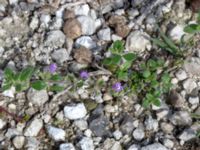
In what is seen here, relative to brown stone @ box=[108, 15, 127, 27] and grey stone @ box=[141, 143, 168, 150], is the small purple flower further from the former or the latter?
grey stone @ box=[141, 143, 168, 150]

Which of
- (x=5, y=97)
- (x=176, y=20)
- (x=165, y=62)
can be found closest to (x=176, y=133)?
(x=165, y=62)

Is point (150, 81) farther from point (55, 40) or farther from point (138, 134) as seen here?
point (55, 40)

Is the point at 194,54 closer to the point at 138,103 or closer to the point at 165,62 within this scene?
the point at 165,62

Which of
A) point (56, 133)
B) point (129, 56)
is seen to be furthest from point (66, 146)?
point (129, 56)

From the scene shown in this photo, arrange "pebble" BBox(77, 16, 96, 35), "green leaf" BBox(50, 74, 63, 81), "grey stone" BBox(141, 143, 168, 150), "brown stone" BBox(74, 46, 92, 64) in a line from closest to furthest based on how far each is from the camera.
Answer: "grey stone" BBox(141, 143, 168, 150) < "green leaf" BBox(50, 74, 63, 81) < "brown stone" BBox(74, 46, 92, 64) < "pebble" BBox(77, 16, 96, 35)

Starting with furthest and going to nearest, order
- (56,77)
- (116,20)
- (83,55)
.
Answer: (116,20) < (83,55) < (56,77)

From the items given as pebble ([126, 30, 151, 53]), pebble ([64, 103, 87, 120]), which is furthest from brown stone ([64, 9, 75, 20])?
pebble ([64, 103, 87, 120])
